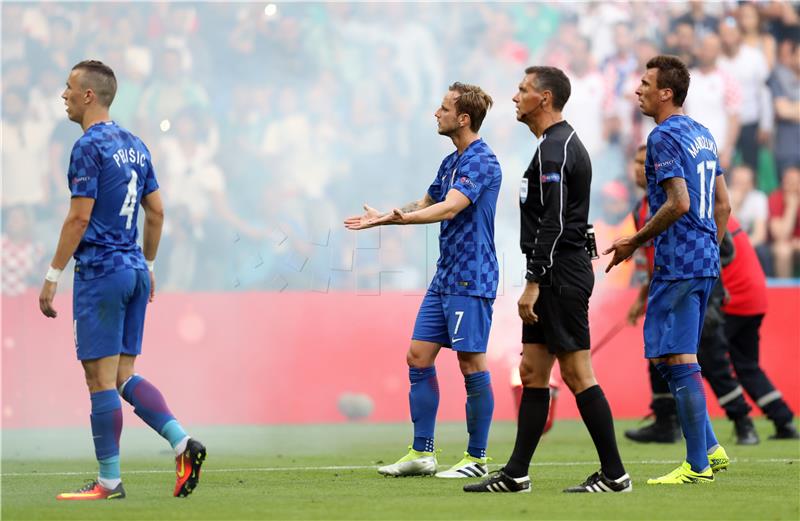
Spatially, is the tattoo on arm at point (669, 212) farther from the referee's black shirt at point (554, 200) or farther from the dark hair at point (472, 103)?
the dark hair at point (472, 103)

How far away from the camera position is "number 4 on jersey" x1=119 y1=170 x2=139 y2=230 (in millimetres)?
6352

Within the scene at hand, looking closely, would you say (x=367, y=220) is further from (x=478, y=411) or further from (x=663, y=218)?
(x=663, y=218)

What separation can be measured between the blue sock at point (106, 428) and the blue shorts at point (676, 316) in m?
2.77

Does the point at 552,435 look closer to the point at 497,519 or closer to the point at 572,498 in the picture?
the point at 572,498

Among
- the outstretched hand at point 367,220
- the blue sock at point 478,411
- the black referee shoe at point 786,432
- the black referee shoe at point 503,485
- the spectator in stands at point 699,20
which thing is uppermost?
the spectator in stands at point 699,20

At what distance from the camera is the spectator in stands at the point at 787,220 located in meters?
14.0

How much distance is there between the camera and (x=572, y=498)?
244 inches

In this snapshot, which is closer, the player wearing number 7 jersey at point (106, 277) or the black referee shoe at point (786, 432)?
the player wearing number 7 jersey at point (106, 277)

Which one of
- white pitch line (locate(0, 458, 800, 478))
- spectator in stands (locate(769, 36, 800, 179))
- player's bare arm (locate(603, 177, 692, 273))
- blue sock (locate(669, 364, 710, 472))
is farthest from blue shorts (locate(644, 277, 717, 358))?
spectator in stands (locate(769, 36, 800, 179))

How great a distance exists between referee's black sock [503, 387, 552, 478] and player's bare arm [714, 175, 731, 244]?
4.85 ft

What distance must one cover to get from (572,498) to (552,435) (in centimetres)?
496

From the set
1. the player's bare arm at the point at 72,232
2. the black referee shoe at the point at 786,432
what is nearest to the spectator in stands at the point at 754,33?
the black referee shoe at the point at 786,432

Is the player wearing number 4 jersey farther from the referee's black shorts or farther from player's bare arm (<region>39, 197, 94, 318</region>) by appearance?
player's bare arm (<region>39, 197, 94, 318</region>)

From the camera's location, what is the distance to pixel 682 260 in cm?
683
